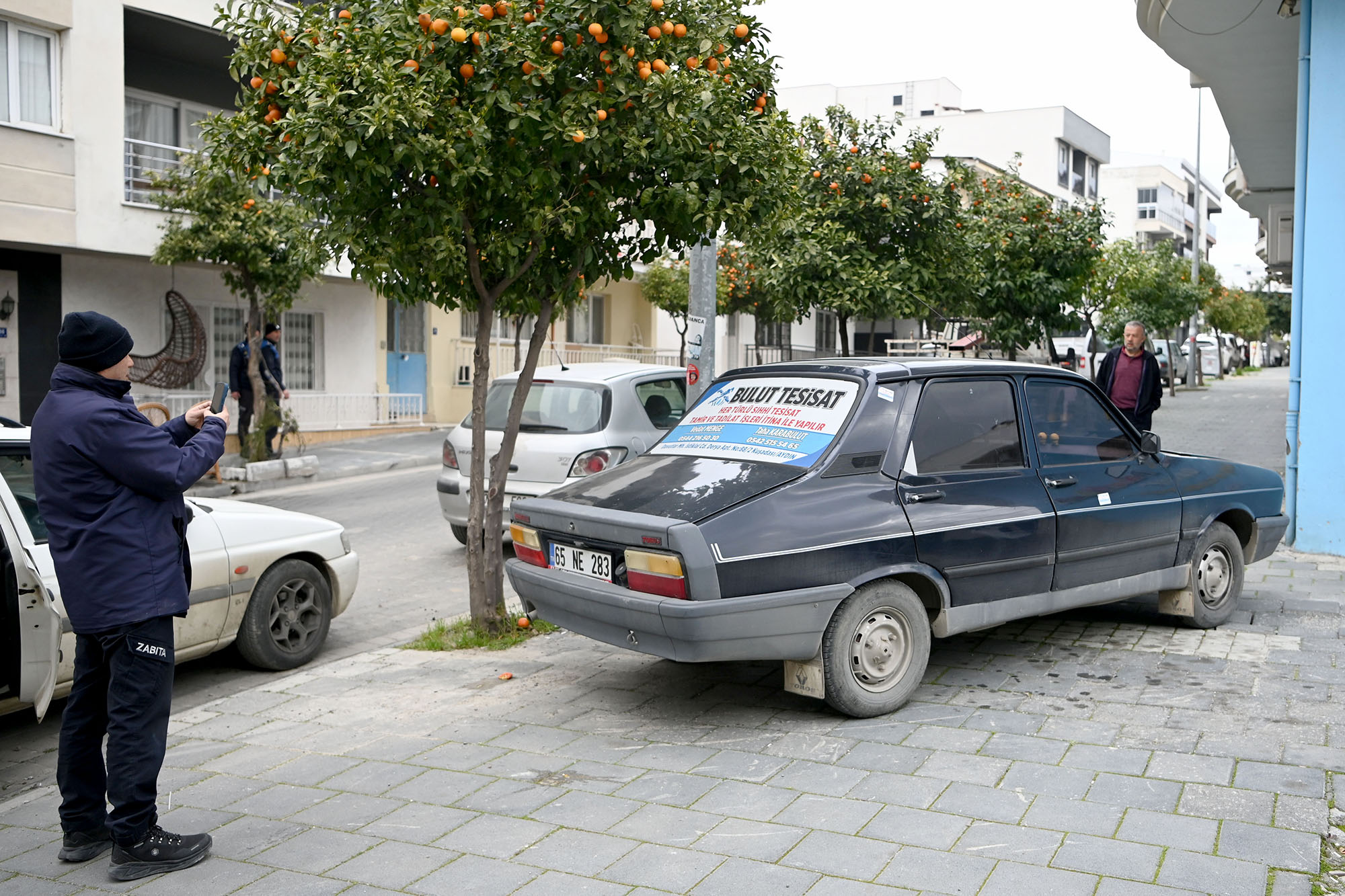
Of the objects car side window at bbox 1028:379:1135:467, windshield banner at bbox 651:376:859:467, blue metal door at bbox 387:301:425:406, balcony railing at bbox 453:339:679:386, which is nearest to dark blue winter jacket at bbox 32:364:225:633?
windshield banner at bbox 651:376:859:467

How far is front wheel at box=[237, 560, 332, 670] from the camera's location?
6539mm

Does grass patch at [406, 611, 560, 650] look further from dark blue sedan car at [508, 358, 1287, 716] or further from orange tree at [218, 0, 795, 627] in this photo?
dark blue sedan car at [508, 358, 1287, 716]

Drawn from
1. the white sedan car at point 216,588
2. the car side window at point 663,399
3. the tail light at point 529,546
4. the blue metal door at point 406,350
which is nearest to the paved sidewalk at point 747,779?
the white sedan car at point 216,588

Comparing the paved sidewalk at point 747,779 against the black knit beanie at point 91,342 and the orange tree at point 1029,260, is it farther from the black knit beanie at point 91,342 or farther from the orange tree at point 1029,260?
the orange tree at point 1029,260

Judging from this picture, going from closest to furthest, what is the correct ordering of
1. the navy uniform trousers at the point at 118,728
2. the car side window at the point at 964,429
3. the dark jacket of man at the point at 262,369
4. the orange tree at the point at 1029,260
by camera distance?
1. the navy uniform trousers at the point at 118,728
2. the car side window at the point at 964,429
3. the dark jacket of man at the point at 262,369
4. the orange tree at the point at 1029,260

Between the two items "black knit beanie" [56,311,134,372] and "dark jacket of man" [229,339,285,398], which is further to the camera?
"dark jacket of man" [229,339,285,398]

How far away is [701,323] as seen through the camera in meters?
9.60

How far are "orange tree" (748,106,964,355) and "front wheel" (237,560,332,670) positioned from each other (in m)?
6.89

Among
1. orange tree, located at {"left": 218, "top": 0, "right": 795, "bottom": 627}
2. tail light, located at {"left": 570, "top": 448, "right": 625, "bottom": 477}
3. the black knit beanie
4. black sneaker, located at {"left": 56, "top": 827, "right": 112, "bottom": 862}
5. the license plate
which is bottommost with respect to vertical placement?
black sneaker, located at {"left": 56, "top": 827, "right": 112, "bottom": 862}

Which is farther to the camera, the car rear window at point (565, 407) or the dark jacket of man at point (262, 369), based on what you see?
the dark jacket of man at point (262, 369)

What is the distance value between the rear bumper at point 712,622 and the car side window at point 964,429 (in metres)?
0.90

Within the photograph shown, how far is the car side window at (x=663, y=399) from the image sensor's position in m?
10.1

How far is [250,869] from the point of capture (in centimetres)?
401

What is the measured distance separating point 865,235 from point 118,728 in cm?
1056
